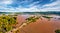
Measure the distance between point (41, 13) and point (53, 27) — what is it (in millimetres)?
241

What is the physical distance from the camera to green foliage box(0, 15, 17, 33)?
5.65ft

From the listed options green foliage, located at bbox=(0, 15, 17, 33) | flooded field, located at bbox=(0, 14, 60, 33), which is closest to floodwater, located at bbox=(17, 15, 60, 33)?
flooded field, located at bbox=(0, 14, 60, 33)

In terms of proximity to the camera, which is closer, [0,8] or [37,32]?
[37,32]

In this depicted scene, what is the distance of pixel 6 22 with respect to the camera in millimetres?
1755

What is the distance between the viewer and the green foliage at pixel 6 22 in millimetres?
1724

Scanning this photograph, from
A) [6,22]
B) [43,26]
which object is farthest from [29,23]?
[6,22]

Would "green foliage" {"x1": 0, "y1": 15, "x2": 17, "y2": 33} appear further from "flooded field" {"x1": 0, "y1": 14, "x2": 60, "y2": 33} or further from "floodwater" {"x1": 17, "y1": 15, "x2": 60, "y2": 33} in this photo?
"floodwater" {"x1": 17, "y1": 15, "x2": 60, "y2": 33}

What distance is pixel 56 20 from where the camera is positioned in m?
1.71

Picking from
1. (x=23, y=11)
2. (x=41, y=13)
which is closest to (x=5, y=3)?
(x=23, y=11)

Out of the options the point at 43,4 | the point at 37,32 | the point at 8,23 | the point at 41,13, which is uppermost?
the point at 43,4

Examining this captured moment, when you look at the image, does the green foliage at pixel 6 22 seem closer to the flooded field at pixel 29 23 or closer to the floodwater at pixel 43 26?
the flooded field at pixel 29 23

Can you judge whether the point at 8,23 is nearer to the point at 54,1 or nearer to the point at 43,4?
the point at 43,4

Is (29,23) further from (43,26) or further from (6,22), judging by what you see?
(6,22)

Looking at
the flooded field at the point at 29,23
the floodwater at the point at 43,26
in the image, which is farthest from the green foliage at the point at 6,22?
the floodwater at the point at 43,26
